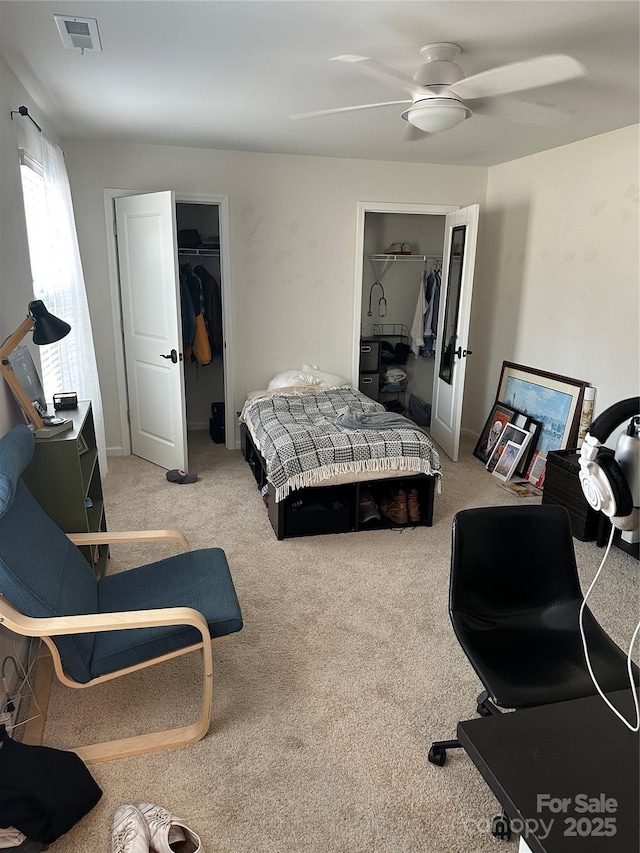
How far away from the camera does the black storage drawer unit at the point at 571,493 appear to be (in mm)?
3428

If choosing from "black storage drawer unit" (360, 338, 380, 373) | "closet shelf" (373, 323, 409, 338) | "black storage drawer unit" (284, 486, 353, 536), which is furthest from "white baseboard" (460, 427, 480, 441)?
"black storage drawer unit" (284, 486, 353, 536)

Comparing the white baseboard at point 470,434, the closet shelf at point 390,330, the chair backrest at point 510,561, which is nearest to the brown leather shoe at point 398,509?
the chair backrest at point 510,561

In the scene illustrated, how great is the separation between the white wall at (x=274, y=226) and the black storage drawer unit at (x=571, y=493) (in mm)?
2132

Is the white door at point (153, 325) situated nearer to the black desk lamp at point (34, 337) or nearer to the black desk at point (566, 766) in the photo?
the black desk lamp at point (34, 337)

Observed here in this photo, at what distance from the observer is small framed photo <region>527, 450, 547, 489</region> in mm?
4312

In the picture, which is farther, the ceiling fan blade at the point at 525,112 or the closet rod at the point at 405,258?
the closet rod at the point at 405,258

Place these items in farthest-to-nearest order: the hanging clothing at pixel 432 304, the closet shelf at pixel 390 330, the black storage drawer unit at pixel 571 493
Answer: the closet shelf at pixel 390 330 < the hanging clothing at pixel 432 304 < the black storage drawer unit at pixel 571 493

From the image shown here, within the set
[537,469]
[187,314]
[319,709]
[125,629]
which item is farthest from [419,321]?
[125,629]

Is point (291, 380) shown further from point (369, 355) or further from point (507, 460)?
point (507, 460)

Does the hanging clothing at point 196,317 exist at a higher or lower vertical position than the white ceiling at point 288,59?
lower

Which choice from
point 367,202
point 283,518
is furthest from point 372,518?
point 367,202

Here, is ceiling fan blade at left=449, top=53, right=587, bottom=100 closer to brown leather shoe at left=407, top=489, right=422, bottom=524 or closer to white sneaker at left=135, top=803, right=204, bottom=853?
brown leather shoe at left=407, top=489, right=422, bottom=524

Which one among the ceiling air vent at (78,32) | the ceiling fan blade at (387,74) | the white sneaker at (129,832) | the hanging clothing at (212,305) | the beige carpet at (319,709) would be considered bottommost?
the beige carpet at (319,709)

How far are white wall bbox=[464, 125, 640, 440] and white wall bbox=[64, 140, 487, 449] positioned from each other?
59 cm
